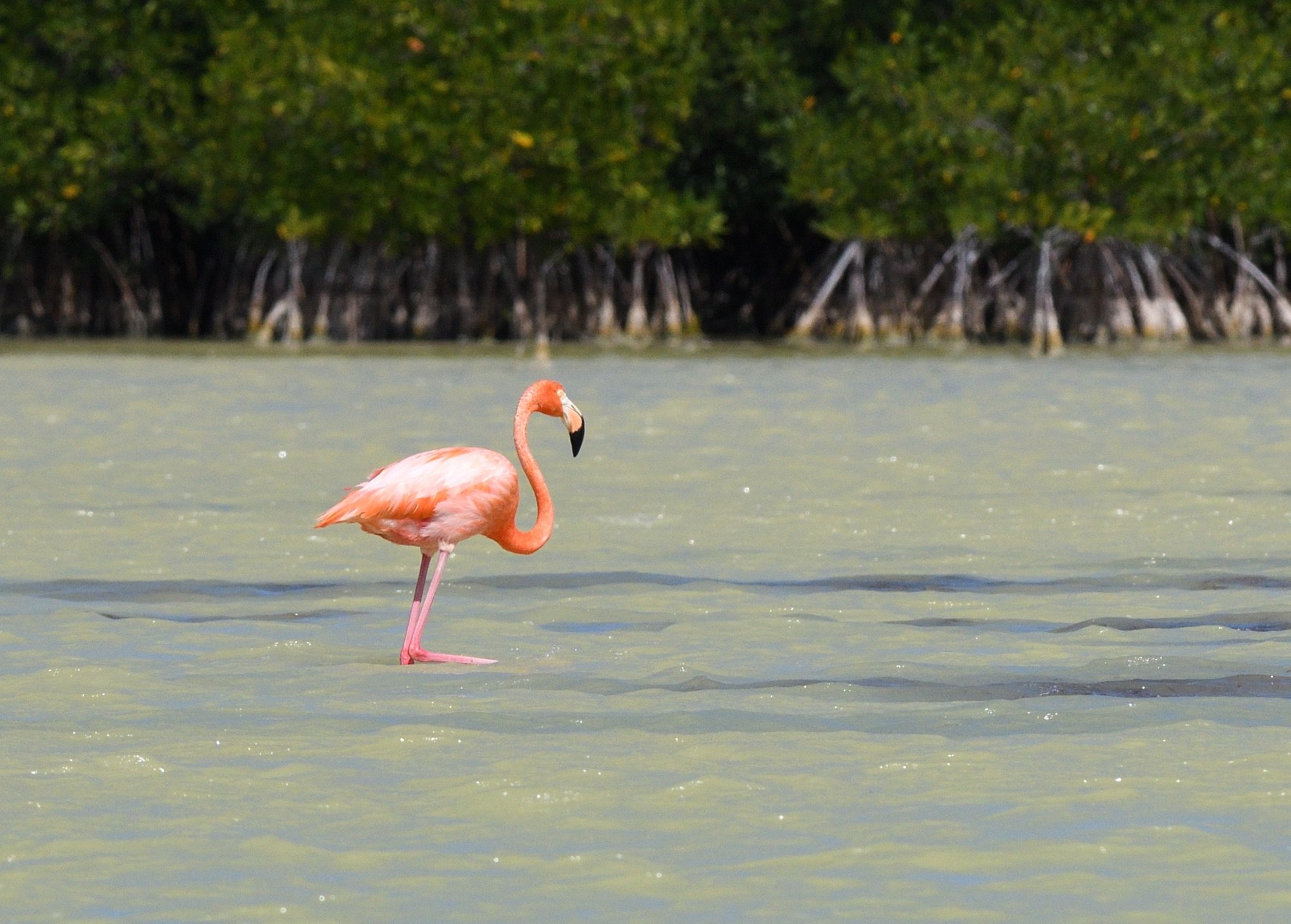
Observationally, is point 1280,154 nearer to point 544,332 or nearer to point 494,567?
point 544,332

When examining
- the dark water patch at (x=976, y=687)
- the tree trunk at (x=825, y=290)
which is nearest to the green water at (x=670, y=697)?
the dark water patch at (x=976, y=687)

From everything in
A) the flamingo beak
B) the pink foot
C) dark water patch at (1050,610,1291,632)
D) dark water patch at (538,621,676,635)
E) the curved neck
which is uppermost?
the flamingo beak

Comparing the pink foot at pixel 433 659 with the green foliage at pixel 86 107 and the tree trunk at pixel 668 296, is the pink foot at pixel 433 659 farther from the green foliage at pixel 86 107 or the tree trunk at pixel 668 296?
the green foliage at pixel 86 107

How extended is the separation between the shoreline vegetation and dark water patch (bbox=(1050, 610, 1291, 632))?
22.6m

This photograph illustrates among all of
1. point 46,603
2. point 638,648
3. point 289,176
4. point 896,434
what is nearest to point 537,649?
Result: point 638,648

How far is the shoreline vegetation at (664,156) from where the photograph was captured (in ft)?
107

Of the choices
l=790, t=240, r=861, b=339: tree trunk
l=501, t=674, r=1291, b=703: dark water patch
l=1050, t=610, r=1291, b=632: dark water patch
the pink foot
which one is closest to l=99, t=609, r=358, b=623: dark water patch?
the pink foot

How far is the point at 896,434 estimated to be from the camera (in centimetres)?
1677

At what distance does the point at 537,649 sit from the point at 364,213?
26822 millimetres

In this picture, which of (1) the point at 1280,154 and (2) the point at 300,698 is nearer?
(2) the point at 300,698

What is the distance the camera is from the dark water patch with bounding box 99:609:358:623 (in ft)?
27.6

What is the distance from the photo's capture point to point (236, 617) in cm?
851

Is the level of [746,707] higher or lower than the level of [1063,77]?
lower

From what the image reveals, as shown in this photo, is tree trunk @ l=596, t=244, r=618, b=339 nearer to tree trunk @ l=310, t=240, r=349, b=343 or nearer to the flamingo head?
tree trunk @ l=310, t=240, r=349, b=343
